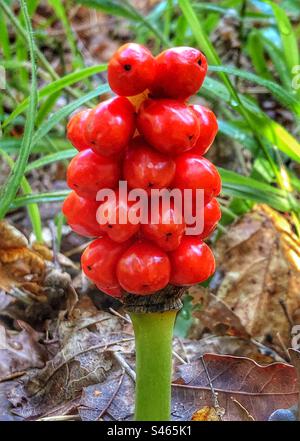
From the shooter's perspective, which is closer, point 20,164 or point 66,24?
point 20,164

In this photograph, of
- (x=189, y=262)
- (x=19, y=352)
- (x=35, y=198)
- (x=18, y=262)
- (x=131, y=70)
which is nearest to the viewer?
(x=131, y=70)

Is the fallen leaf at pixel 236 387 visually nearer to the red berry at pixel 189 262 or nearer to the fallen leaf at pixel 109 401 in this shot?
the fallen leaf at pixel 109 401

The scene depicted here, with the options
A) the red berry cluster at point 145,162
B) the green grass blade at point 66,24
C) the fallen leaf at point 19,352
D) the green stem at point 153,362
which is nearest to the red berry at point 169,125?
the red berry cluster at point 145,162

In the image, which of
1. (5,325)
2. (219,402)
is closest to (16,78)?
(5,325)

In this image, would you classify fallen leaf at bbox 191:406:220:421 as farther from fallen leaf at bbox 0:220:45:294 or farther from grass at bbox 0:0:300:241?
fallen leaf at bbox 0:220:45:294

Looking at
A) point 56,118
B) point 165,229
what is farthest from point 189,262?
point 56,118

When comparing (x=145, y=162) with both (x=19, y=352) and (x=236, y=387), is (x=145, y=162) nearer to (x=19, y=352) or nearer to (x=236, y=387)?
(x=236, y=387)

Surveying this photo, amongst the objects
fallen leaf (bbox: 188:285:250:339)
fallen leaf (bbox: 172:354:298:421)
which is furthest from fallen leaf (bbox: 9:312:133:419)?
fallen leaf (bbox: 188:285:250:339)
